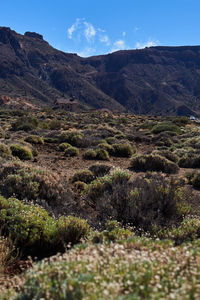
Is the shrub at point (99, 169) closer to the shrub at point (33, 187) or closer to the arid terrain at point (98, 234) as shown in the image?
the arid terrain at point (98, 234)

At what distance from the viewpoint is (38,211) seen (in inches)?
186

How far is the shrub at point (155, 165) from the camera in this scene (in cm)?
1089

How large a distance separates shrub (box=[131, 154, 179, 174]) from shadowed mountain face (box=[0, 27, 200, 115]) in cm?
9975

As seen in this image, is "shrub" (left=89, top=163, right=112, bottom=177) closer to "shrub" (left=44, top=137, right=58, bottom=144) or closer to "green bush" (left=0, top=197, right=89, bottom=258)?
"green bush" (left=0, top=197, right=89, bottom=258)

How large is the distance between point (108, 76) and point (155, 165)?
6316 inches

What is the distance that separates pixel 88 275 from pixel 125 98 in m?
147

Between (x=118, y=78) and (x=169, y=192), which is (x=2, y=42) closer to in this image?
(x=118, y=78)

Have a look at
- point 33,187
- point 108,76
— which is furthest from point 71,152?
point 108,76

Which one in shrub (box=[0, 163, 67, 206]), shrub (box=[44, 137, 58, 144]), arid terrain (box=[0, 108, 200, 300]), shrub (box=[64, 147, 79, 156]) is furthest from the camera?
shrub (box=[44, 137, 58, 144])

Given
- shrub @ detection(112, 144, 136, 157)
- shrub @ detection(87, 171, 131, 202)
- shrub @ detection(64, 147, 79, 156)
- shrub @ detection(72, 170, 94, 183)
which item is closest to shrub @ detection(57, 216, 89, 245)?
shrub @ detection(87, 171, 131, 202)

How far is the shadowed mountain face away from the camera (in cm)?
12488

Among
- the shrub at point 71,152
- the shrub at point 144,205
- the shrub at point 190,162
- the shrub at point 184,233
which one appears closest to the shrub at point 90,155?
the shrub at point 71,152

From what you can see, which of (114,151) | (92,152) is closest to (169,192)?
(92,152)

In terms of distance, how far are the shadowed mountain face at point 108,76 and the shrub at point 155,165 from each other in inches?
3927
